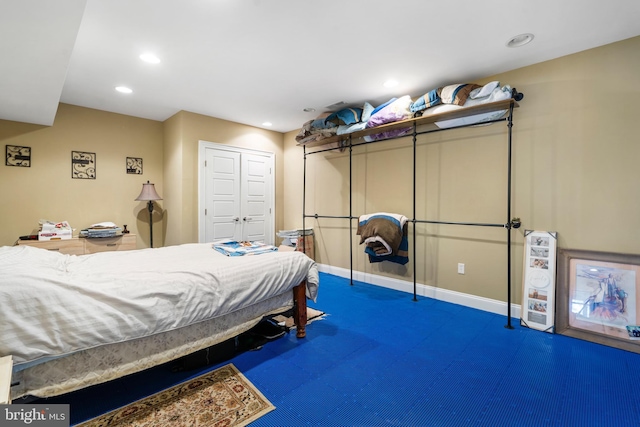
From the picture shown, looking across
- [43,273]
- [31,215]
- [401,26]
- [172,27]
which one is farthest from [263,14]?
[31,215]

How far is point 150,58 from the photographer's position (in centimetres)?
275

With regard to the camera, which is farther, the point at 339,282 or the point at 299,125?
the point at 299,125

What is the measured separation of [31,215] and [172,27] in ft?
11.0

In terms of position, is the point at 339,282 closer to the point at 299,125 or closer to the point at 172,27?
the point at 299,125

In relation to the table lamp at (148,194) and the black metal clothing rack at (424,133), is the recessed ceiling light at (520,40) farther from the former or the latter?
the table lamp at (148,194)

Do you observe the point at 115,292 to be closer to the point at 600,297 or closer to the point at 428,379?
the point at 428,379

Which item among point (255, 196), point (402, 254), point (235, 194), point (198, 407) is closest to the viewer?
point (198, 407)

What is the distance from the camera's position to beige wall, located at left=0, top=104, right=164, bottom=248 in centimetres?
367

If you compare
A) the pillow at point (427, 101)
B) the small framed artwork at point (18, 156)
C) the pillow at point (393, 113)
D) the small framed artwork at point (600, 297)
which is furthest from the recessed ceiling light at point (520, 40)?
the small framed artwork at point (18, 156)

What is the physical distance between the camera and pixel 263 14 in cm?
214

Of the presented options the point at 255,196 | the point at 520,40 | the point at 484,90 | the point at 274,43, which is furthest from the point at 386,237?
the point at 255,196

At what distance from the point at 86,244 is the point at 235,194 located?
213cm

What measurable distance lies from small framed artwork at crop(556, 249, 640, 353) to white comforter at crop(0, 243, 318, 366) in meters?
2.44

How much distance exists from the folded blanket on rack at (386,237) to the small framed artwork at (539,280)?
1.25 metres
